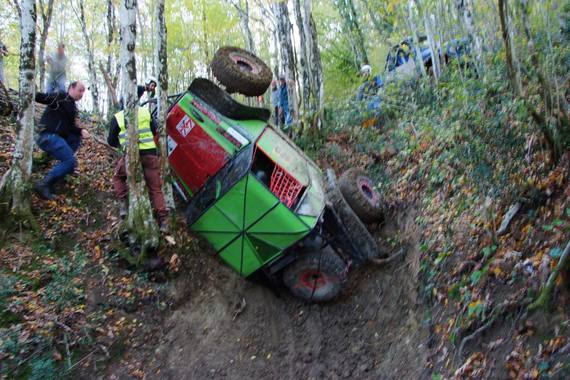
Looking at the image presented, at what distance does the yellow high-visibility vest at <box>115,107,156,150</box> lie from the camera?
599 centimetres

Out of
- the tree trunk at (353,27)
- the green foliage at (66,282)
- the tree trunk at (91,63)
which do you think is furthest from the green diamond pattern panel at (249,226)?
the tree trunk at (353,27)

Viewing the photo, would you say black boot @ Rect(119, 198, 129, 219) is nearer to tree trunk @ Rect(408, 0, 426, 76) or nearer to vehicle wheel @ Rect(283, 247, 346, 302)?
vehicle wheel @ Rect(283, 247, 346, 302)

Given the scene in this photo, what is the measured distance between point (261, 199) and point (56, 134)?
3100 millimetres

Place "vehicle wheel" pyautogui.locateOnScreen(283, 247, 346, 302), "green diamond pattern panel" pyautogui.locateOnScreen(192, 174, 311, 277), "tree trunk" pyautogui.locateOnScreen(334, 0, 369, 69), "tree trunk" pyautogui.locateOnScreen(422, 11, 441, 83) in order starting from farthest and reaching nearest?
"tree trunk" pyautogui.locateOnScreen(334, 0, 369, 69)
"tree trunk" pyautogui.locateOnScreen(422, 11, 441, 83)
"vehicle wheel" pyautogui.locateOnScreen(283, 247, 346, 302)
"green diamond pattern panel" pyautogui.locateOnScreen(192, 174, 311, 277)

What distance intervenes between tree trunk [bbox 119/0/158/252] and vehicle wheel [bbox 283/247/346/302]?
1.85m

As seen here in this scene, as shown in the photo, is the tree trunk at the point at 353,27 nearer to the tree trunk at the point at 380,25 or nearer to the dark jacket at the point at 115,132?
the tree trunk at the point at 380,25

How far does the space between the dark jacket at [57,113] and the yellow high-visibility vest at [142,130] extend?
83 cm

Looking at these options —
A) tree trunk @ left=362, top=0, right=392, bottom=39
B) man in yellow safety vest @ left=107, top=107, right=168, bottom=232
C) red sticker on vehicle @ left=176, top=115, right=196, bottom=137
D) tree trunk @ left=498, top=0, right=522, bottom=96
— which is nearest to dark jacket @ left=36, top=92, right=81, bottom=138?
man in yellow safety vest @ left=107, top=107, right=168, bottom=232

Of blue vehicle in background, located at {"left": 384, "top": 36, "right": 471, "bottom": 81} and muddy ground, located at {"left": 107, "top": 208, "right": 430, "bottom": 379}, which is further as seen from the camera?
blue vehicle in background, located at {"left": 384, "top": 36, "right": 471, "bottom": 81}

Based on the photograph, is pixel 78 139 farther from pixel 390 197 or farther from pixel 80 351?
pixel 390 197

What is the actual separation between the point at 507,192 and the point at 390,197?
2.61 metres

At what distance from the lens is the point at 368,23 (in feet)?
60.2

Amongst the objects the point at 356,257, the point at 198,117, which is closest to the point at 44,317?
the point at 198,117

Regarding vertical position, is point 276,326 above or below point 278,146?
below
